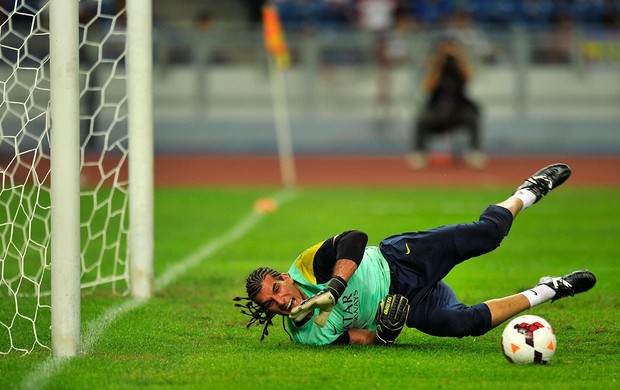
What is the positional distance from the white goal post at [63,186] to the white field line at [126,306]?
0.80ft

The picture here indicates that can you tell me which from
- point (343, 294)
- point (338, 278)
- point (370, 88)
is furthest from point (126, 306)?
point (370, 88)

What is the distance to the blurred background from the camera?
26.8 meters

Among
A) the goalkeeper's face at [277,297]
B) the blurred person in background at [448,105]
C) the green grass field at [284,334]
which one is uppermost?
the blurred person in background at [448,105]

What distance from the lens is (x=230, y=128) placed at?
27.4 metres

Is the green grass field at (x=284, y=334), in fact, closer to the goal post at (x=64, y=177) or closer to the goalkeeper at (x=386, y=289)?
the goalkeeper at (x=386, y=289)

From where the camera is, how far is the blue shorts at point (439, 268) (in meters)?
7.01

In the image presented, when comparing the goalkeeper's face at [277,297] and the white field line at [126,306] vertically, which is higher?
the goalkeeper's face at [277,297]

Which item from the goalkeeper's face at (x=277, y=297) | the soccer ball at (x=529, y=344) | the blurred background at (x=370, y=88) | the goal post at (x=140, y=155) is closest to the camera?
the soccer ball at (x=529, y=344)

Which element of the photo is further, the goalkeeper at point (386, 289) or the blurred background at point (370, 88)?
Result: the blurred background at point (370, 88)

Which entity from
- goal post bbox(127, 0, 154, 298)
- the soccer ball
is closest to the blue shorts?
the soccer ball

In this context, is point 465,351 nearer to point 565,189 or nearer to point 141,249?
point 141,249

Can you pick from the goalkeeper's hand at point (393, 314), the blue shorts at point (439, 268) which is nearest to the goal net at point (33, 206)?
the goalkeeper's hand at point (393, 314)

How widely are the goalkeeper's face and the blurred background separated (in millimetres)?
19996

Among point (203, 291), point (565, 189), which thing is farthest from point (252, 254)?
point (565, 189)
